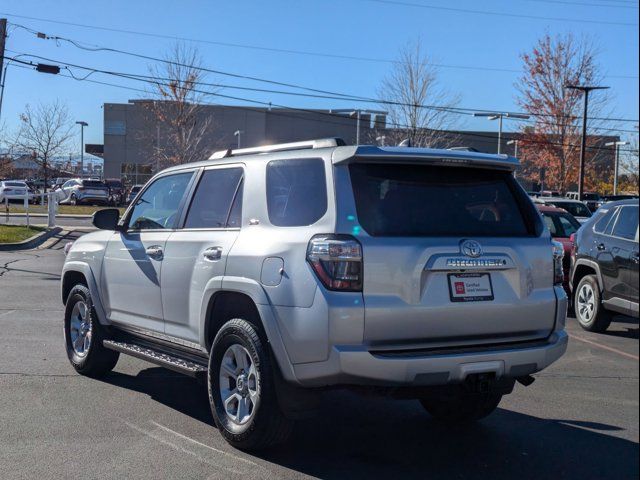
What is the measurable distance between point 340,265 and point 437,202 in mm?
855

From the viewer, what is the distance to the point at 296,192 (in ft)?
15.2

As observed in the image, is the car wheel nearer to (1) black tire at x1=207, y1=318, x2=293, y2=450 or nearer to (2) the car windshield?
(1) black tire at x1=207, y1=318, x2=293, y2=450

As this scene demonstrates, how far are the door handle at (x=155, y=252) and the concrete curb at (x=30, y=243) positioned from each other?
15.2 metres

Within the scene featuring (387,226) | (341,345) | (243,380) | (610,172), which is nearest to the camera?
(341,345)

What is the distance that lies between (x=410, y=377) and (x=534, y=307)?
3.47 ft

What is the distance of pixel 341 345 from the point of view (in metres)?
4.04

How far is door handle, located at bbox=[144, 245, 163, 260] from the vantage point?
5660mm

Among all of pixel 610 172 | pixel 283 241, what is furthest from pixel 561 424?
pixel 610 172

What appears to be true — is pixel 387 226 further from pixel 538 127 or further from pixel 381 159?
pixel 538 127

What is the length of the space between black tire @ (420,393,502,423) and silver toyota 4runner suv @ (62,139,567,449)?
0.01 m

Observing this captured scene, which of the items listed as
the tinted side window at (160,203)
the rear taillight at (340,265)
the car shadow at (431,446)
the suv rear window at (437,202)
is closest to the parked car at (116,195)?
the tinted side window at (160,203)

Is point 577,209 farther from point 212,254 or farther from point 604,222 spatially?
point 212,254

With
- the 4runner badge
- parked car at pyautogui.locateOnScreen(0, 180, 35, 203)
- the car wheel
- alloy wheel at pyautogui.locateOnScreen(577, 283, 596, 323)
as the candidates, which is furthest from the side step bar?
parked car at pyautogui.locateOnScreen(0, 180, 35, 203)

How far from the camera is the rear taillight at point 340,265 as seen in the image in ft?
13.4
